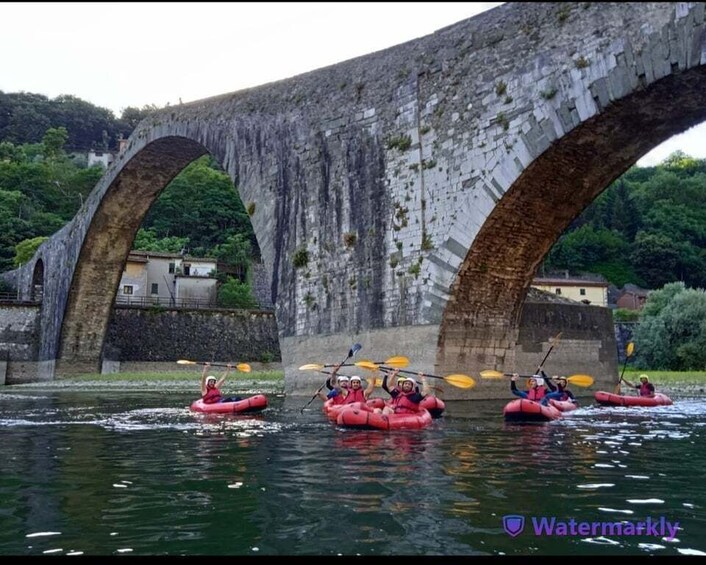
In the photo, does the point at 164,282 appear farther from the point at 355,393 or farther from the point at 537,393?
the point at 355,393

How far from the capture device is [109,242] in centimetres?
2834

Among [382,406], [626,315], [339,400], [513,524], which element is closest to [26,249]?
[626,315]

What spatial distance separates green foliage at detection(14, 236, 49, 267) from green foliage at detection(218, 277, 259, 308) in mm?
12606

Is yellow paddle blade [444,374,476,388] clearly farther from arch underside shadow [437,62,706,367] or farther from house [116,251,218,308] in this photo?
house [116,251,218,308]

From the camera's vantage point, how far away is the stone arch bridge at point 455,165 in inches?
427

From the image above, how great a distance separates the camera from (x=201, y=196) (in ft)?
192

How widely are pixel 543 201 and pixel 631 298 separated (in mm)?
47540

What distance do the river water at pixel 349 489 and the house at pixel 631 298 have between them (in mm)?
48811

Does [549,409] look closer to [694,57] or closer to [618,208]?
[694,57]

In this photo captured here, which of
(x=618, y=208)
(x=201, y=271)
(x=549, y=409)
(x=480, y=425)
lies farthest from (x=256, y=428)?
(x=618, y=208)

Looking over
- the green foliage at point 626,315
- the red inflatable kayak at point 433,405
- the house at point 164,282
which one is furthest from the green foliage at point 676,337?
the house at point 164,282

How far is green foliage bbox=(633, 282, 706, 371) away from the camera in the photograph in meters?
28.6

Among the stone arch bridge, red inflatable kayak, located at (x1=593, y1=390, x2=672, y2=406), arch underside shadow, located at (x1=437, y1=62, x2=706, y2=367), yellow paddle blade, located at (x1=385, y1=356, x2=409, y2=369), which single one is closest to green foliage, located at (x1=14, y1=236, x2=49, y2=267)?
the stone arch bridge

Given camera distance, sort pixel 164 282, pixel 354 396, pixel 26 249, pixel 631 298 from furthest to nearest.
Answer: pixel 631 298, pixel 26 249, pixel 164 282, pixel 354 396
